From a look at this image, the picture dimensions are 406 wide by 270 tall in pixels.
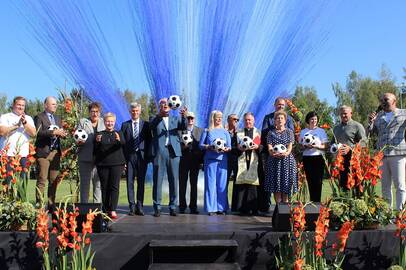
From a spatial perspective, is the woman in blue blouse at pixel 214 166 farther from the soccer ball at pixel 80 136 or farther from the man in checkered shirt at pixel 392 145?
the man in checkered shirt at pixel 392 145

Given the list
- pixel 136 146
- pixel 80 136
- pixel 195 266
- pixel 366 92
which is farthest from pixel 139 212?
pixel 366 92

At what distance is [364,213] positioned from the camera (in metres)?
5.50

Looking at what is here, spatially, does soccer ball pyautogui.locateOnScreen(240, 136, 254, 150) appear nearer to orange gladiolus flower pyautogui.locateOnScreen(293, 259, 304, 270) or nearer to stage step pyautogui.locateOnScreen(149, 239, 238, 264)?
stage step pyautogui.locateOnScreen(149, 239, 238, 264)

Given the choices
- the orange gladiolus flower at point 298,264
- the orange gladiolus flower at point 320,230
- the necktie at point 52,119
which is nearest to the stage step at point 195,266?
the orange gladiolus flower at point 298,264

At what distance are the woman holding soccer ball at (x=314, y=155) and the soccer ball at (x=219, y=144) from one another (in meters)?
1.13

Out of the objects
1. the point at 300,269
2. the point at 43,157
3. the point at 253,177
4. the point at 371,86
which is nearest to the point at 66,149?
the point at 43,157

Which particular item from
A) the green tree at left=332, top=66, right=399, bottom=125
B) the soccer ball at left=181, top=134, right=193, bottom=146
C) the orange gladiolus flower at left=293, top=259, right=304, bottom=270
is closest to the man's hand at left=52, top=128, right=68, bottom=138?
the soccer ball at left=181, top=134, right=193, bottom=146

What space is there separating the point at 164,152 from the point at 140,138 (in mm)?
422

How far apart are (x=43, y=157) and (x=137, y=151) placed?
4.34ft

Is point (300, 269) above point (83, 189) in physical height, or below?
below

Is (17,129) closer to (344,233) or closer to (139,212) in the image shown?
(139,212)

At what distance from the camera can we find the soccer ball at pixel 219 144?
7.31 m

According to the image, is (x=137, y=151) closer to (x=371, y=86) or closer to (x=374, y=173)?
(x=374, y=173)

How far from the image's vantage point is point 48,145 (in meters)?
7.28
